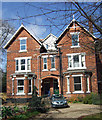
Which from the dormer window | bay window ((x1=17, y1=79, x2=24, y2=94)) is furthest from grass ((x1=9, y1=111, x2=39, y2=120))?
the dormer window

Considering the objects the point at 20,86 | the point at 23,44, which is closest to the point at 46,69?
the point at 20,86

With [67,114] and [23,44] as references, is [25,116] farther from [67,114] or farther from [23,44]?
[23,44]

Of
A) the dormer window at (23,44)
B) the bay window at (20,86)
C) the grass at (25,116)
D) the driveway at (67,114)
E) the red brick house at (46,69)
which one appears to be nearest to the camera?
the grass at (25,116)

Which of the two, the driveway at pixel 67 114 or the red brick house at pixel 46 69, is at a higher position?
the red brick house at pixel 46 69

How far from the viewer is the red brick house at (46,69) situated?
19.9 metres

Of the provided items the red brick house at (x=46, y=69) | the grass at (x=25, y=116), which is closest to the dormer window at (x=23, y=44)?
the red brick house at (x=46, y=69)

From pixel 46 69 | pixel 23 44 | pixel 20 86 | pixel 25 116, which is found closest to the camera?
pixel 25 116

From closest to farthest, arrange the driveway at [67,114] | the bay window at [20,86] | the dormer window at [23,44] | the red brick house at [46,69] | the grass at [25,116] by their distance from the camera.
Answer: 1. the grass at [25,116]
2. the driveway at [67,114]
3. the red brick house at [46,69]
4. the bay window at [20,86]
5. the dormer window at [23,44]

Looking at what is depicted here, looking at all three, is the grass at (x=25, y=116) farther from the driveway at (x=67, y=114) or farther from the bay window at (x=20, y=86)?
the bay window at (x=20, y=86)

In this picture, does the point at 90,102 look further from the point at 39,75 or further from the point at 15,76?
the point at 15,76

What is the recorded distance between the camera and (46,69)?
2172 centimetres

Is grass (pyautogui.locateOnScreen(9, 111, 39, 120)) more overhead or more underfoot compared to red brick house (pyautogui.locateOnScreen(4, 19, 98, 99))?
more underfoot

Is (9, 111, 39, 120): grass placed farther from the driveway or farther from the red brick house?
the red brick house

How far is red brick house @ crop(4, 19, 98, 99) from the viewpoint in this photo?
65.3 ft
